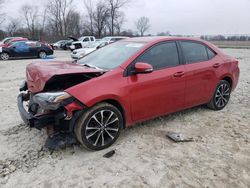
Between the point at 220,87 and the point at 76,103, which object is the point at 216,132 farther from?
the point at 76,103

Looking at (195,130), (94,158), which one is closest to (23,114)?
(94,158)

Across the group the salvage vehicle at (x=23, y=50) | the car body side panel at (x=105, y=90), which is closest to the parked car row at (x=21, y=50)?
the salvage vehicle at (x=23, y=50)

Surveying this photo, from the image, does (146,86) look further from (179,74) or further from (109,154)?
(109,154)

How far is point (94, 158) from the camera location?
354 cm

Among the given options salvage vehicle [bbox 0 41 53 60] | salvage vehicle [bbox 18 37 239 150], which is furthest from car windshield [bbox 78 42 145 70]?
salvage vehicle [bbox 0 41 53 60]

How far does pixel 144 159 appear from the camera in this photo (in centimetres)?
349

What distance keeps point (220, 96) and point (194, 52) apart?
124 centimetres

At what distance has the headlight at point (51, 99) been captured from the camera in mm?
3334

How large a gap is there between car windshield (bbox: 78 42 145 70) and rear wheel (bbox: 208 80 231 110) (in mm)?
2123

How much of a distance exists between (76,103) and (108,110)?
0.51m

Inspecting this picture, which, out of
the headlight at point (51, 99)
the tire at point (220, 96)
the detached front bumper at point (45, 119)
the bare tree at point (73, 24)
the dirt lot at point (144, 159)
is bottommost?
the dirt lot at point (144, 159)

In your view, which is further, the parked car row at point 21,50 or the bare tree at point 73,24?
the bare tree at point 73,24

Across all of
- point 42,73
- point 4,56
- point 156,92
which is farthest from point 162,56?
point 4,56

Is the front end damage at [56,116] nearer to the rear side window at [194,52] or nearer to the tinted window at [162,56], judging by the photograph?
the tinted window at [162,56]
